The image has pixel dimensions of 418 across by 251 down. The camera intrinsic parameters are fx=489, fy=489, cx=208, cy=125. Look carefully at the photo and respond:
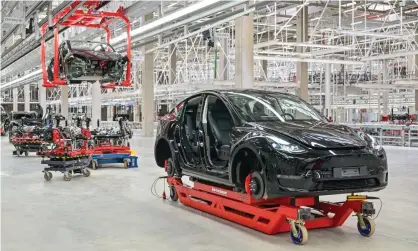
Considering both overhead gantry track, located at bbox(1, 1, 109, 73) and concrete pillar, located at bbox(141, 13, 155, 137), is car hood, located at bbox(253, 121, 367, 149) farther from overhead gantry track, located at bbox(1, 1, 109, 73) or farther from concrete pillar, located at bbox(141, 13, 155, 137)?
concrete pillar, located at bbox(141, 13, 155, 137)

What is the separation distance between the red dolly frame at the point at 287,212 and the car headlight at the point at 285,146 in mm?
505

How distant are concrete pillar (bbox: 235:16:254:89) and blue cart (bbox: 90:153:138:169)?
12.8 ft

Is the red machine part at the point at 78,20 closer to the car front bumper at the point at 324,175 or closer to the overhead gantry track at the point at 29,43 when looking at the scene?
the overhead gantry track at the point at 29,43

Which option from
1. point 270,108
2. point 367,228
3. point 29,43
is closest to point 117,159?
point 29,43

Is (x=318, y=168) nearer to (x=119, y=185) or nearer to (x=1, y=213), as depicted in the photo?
(x=1, y=213)

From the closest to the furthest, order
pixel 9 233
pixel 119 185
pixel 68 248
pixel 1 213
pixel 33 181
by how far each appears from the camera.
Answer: pixel 68 248 < pixel 9 233 < pixel 1 213 < pixel 119 185 < pixel 33 181

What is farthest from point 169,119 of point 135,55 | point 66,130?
point 135,55

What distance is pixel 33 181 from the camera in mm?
8906

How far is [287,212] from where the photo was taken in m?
4.46

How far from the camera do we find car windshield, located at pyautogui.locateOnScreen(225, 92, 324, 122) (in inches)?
206

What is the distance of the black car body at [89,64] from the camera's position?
1031 cm

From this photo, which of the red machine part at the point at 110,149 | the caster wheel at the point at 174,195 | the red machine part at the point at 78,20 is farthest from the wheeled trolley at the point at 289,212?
the red machine part at the point at 110,149

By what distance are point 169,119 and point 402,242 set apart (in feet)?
11.2

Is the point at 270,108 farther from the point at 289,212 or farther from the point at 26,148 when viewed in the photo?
the point at 26,148
